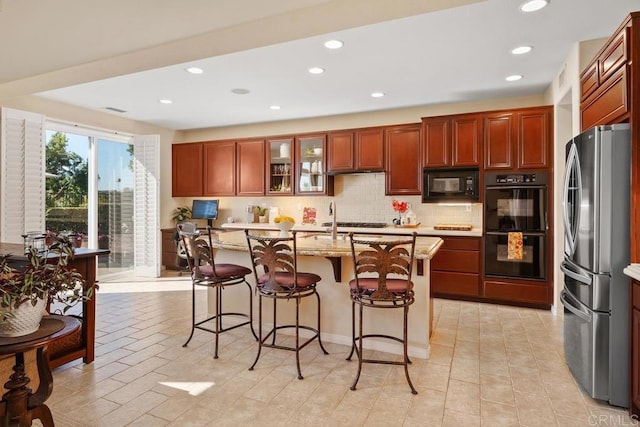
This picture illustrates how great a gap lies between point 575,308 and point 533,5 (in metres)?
2.17

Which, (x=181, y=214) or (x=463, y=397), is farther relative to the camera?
(x=181, y=214)

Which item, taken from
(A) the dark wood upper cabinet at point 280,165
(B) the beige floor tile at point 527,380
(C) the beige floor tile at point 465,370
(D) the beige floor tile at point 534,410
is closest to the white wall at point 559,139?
(B) the beige floor tile at point 527,380

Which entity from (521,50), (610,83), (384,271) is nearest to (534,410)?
(384,271)

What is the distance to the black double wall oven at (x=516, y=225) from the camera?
14.4 ft

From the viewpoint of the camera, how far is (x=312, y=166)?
6000 millimetres

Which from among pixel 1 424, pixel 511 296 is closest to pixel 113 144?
pixel 1 424

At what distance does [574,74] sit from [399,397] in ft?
10.7

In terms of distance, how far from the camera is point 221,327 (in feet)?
12.1

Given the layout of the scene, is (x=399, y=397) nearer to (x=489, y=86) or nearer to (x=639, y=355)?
(x=639, y=355)

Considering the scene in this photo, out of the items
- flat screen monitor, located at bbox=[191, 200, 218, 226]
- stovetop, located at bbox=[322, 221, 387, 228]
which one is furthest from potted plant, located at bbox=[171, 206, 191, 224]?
stovetop, located at bbox=[322, 221, 387, 228]

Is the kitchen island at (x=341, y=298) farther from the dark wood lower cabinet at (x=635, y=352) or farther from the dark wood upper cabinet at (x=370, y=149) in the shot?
the dark wood upper cabinet at (x=370, y=149)

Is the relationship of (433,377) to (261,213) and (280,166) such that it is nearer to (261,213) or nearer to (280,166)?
(280,166)

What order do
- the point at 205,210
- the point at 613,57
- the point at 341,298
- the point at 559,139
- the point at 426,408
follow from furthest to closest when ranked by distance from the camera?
the point at 205,210
the point at 559,139
the point at 341,298
the point at 613,57
the point at 426,408

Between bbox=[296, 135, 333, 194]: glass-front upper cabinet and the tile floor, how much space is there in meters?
2.88
